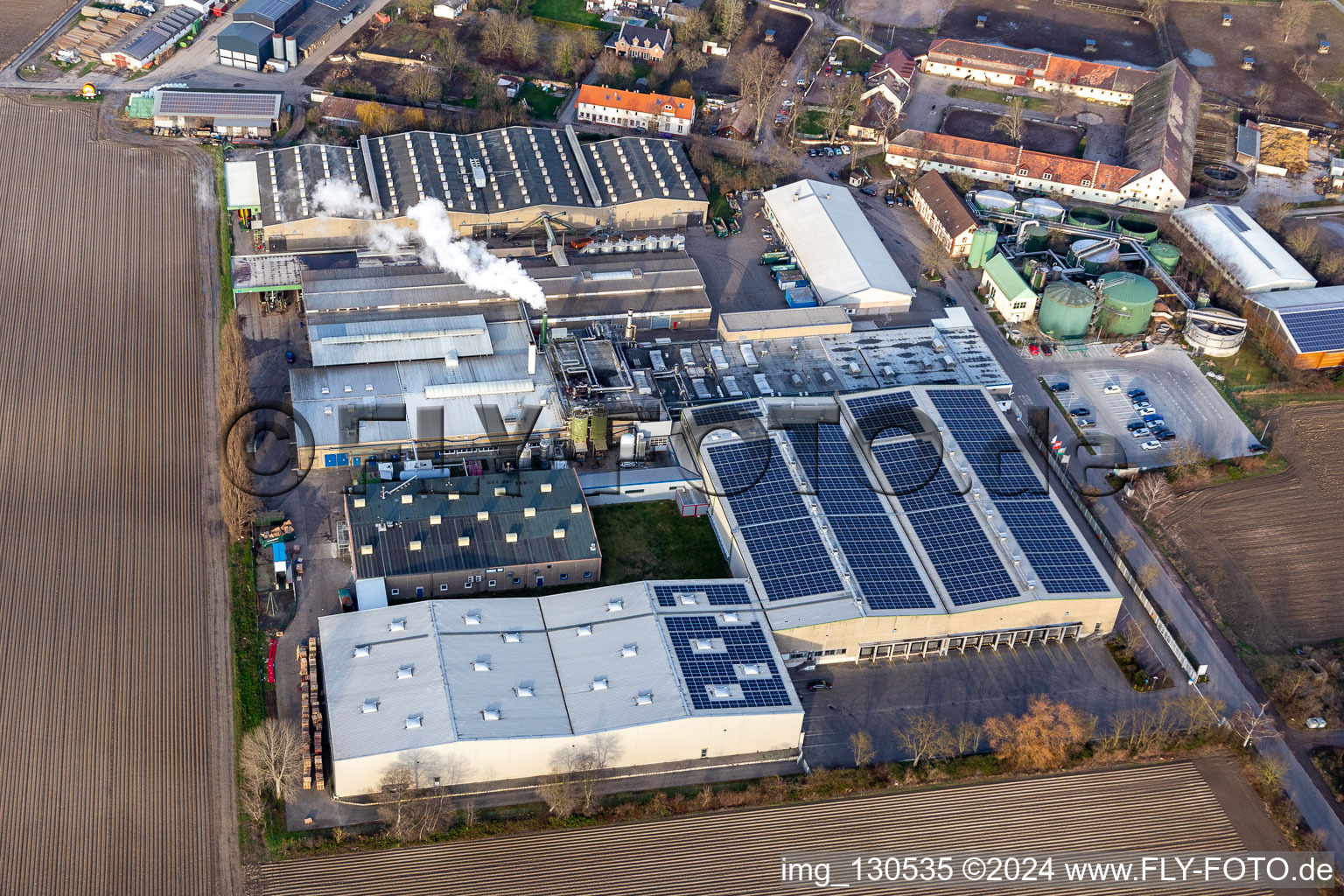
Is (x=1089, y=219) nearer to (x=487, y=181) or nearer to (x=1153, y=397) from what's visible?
(x=1153, y=397)

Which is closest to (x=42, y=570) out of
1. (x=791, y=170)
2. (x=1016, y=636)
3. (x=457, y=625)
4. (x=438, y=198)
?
(x=457, y=625)

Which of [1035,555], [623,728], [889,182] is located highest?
[889,182]

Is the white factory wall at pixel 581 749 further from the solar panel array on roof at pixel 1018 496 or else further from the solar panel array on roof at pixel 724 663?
the solar panel array on roof at pixel 1018 496

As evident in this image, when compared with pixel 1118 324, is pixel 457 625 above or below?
below

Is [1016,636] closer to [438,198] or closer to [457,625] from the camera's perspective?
[457,625]

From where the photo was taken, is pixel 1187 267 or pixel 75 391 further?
pixel 1187 267

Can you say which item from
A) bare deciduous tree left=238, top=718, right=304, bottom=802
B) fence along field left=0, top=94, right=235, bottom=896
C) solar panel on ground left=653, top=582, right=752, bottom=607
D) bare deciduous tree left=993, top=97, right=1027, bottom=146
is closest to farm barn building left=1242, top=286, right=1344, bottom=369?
bare deciduous tree left=993, top=97, right=1027, bottom=146
